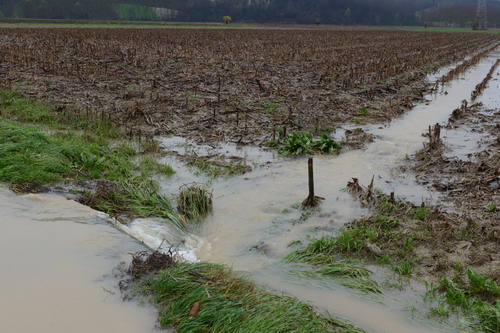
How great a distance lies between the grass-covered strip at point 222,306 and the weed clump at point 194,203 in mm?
1703

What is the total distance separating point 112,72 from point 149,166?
977 centimetres

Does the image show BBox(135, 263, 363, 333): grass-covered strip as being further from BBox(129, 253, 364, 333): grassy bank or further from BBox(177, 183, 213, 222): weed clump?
BBox(177, 183, 213, 222): weed clump

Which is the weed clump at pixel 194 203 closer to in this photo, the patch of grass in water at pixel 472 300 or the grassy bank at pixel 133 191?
the grassy bank at pixel 133 191

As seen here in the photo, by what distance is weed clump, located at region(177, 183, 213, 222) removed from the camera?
6047mm

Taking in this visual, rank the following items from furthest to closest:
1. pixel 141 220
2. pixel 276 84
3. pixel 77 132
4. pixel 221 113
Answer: pixel 276 84, pixel 221 113, pixel 77 132, pixel 141 220

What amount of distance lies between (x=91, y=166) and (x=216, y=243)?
297cm

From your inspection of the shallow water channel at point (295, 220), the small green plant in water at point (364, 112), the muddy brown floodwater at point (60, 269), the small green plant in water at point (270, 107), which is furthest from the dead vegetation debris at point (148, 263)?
the small green plant in water at point (364, 112)

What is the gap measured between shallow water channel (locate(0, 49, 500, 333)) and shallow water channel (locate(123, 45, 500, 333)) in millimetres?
13

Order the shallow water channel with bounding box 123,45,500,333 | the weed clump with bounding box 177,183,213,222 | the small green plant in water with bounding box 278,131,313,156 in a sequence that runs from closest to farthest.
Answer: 1. the shallow water channel with bounding box 123,45,500,333
2. the weed clump with bounding box 177,183,213,222
3. the small green plant in water with bounding box 278,131,313,156

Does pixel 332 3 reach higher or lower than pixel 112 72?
higher

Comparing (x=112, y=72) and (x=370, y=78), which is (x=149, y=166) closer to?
(x=112, y=72)

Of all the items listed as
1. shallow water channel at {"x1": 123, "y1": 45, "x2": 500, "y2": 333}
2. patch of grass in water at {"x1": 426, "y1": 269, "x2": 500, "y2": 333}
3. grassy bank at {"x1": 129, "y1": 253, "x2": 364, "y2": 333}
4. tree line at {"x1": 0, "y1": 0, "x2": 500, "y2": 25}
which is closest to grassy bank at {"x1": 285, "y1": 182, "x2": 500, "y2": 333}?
patch of grass in water at {"x1": 426, "y1": 269, "x2": 500, "y2": 333}

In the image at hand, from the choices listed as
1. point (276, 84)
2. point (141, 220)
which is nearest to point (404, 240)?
point (141, 220)

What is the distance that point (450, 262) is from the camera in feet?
15.3
